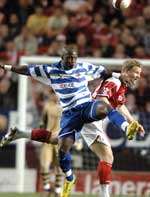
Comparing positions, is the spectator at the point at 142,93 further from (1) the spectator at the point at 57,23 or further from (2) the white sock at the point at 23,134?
(2) the white sock at the point at 23,134

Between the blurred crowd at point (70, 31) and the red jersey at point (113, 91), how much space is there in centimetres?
488

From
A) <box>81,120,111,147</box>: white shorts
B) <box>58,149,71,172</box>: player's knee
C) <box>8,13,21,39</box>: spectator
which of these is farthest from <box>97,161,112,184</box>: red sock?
<box>8,13,21,39</box>: spectator

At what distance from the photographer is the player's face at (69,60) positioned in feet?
35.8

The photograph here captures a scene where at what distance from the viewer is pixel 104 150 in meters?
11.2

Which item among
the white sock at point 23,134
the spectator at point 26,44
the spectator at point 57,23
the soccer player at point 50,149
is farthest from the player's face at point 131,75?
the spectator at point 57,23

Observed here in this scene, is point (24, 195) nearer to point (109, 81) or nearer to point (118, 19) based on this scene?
point (109, 81)

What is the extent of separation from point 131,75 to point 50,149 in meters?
3.85

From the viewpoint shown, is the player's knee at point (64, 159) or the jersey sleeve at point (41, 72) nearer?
the player's knee at point (64, 159)

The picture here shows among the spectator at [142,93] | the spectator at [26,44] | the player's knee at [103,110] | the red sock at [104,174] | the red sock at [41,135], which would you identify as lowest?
the red sock at [104,174]

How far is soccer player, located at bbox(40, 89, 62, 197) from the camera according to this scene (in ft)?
46.3

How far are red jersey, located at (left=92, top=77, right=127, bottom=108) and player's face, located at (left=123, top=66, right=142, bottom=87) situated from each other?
8cm

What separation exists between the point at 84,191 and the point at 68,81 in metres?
4.76

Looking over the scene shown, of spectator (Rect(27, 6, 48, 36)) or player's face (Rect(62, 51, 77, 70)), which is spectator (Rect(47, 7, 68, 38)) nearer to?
spectator (Rect(27, 6, 48, 36))

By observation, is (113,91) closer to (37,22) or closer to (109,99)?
(109,99)
